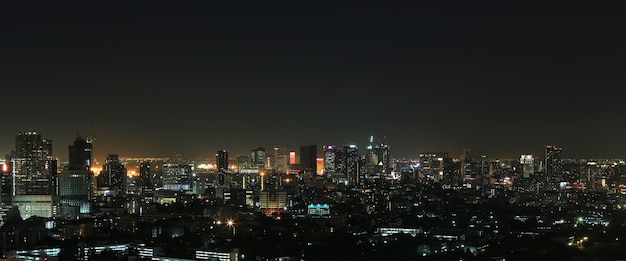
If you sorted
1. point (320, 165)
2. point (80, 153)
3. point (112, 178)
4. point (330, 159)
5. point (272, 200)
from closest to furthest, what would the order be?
1. point (272, 200)
2. point (80, 153)
3. point (112, 178)
4. point (330, 159)
5. point (320, 165)

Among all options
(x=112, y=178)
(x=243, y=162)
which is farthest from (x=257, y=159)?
(x=112, y=178)

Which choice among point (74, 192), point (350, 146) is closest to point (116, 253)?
point (74, 192)

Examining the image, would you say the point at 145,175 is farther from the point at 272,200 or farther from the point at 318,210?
the point at 318,210

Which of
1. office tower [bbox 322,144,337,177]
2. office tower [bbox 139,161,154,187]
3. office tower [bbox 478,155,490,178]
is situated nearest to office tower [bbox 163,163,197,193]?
office tower [bbox 139,161,154,187]

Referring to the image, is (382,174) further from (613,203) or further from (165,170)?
(613,203)

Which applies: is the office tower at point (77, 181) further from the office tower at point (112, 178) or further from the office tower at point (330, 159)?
the office tower at point (330, 159)

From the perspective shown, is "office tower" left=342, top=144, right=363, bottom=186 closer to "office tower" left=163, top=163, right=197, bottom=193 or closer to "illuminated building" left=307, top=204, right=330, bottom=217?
"office tower" left=163, top=163, right=197, bottom=193

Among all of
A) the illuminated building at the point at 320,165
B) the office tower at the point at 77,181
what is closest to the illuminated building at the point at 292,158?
the illuminated building at the point at 320,165
